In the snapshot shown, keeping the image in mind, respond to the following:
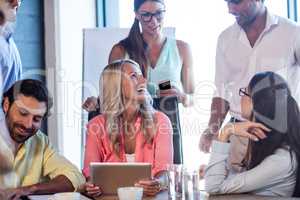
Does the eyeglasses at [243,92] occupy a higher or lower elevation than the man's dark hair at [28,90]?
lower

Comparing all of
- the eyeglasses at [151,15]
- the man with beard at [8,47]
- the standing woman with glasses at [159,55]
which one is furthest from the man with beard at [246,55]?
the man with beard at [8,47]

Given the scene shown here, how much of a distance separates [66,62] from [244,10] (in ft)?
3.72

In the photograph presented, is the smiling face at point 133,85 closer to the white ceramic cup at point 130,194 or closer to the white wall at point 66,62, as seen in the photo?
the white wall at point 66,62

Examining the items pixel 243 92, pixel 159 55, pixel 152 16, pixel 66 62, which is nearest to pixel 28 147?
pixel 66 62

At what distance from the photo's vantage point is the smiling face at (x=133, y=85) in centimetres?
245

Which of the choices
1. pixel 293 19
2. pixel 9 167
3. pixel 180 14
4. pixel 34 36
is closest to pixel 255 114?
pixel 293 19

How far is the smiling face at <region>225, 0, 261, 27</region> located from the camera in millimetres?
2273

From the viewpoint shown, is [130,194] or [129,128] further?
[129,128]

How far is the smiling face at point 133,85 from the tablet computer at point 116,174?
40 cm

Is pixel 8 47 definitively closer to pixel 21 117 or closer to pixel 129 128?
pixel 21 117

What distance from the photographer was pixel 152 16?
8.32 ft

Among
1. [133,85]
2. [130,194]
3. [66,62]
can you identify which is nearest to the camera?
[130,194]

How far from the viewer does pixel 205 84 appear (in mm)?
2455

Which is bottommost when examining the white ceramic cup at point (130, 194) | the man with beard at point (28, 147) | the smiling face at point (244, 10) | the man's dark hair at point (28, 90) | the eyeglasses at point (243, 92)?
the white ceramic cup at point (130, 194)
